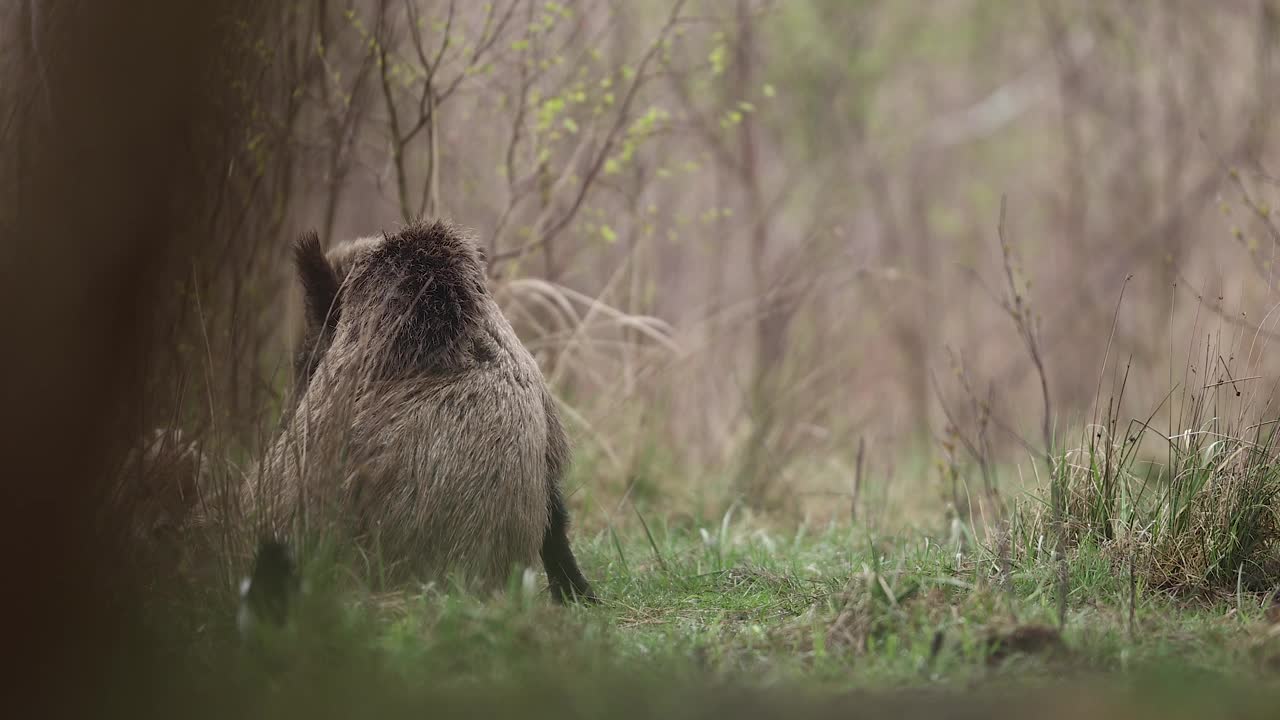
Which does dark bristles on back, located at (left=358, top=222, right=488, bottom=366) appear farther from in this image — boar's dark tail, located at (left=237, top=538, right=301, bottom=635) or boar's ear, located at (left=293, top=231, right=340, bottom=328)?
boar's dark tail, located at (left=237, top=538, right=301, bottom=635)

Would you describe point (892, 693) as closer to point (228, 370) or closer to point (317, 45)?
point (228, 370)

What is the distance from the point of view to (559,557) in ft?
14.4

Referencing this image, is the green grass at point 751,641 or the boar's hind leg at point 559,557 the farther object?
the boar's hind leg at point 559,557

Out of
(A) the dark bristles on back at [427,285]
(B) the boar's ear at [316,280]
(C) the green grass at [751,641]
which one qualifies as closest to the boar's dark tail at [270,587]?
(C) the green grass at [751,641]

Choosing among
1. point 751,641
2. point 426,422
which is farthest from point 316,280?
point 751,641

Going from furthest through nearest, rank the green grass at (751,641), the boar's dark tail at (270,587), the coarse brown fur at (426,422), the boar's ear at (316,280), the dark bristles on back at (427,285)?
1. the boar's ear at (316,280)
2. the dark bristles on back at (427,285)
3. the coarse brown fur at (426,422)
4. the boar's dark tail at (270,587)
5. the green grass at (751,641)

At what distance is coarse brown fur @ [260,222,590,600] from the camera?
3.86m

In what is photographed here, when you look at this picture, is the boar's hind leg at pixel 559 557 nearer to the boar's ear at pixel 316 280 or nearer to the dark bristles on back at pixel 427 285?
the dark bristles on back at pixel 427 285

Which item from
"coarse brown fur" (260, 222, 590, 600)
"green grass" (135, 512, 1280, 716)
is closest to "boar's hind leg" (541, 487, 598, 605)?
"coarse brown fur" (260, 222, 590, 600)

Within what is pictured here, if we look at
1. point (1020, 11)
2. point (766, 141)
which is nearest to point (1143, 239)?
point (1020, 11)

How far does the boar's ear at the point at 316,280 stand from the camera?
4.34 meters

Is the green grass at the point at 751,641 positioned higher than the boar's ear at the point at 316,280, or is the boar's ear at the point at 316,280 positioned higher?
the boar's ear at the point at 316,280

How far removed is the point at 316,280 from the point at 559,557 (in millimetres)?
1483

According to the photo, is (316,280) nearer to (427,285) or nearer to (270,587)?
(427,285)
